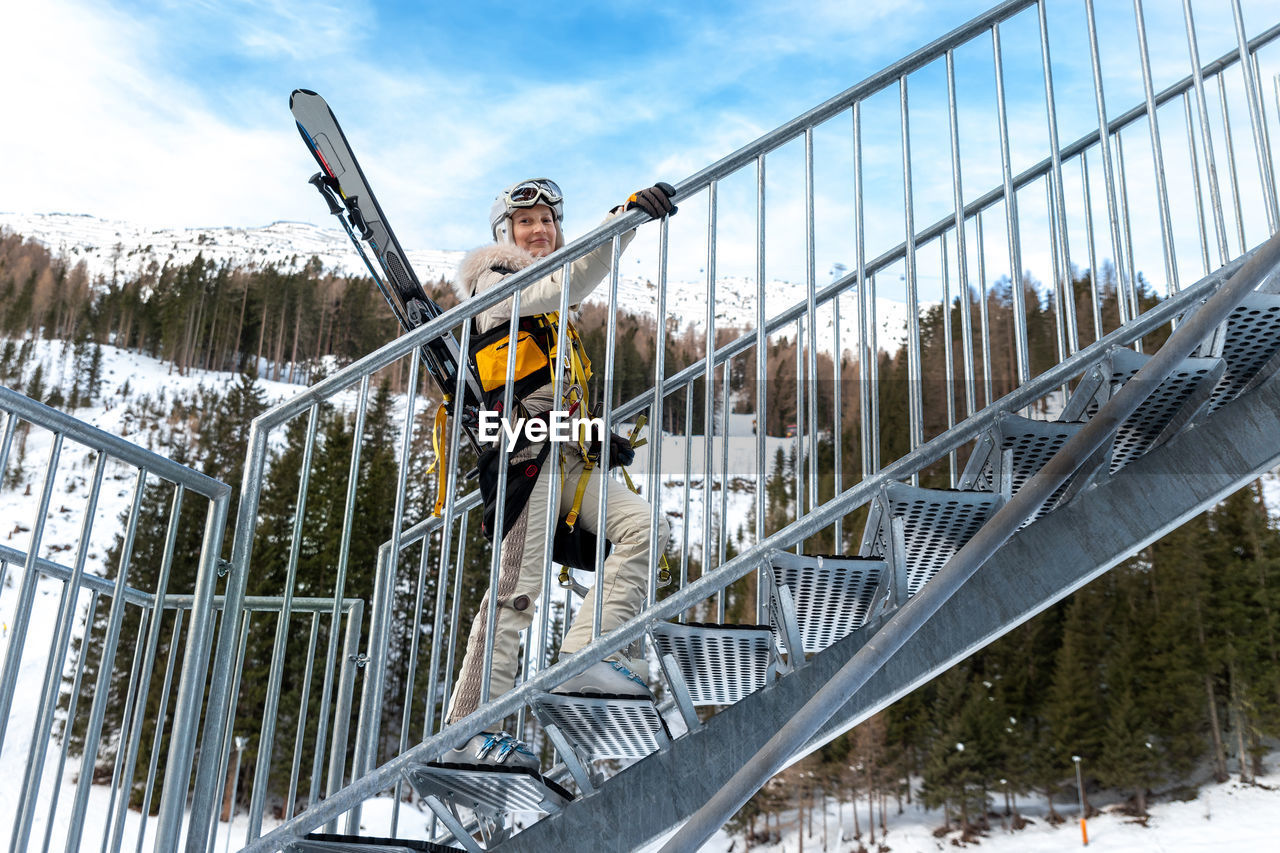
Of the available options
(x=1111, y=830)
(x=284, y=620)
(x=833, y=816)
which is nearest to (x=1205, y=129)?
(x=284, y=620)

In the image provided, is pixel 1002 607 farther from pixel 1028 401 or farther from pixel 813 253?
pixel 813 253

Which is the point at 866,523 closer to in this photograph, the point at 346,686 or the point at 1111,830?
the point at 346,686

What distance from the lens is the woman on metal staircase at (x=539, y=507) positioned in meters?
2.73

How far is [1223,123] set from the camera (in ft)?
11.8

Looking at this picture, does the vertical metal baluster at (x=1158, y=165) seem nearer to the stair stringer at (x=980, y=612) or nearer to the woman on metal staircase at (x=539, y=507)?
the stair stringer at (x=980, y=612)

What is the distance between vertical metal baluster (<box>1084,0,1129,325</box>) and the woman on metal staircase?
1.38m

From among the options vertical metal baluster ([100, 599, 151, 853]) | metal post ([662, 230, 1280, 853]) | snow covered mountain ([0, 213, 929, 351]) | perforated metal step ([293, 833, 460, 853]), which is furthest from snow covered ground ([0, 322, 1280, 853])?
snow covered mountain ([0, 213, 929, 351])

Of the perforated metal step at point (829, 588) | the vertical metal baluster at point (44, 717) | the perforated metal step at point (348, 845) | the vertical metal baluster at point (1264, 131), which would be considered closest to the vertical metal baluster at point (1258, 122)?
the vertical metal baluster at point (1264, 131)

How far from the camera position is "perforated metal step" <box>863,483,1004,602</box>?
103 inches

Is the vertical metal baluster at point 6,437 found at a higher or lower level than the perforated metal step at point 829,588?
higher

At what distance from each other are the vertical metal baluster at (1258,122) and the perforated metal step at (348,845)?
3.17 m

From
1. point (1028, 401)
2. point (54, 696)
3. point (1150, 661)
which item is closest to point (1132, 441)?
point (1028, 401)

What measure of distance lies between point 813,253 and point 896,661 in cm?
123

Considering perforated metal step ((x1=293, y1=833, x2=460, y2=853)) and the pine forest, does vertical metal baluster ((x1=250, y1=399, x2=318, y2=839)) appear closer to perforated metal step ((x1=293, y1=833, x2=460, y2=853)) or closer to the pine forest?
perforated metal step ((x1=293, y1=833, x2=460, y2=853))
